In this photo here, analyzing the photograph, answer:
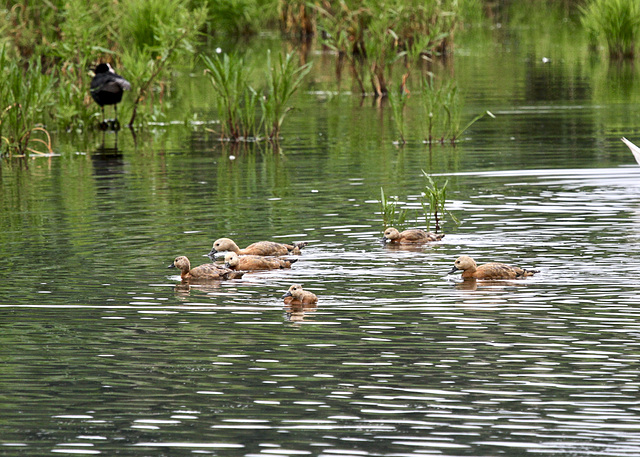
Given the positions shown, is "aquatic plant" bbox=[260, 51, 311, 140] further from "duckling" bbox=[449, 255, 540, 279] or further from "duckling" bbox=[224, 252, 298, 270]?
"duckling" bbox=[449, 255, 540, 279]

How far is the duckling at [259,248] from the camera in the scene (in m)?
10.3

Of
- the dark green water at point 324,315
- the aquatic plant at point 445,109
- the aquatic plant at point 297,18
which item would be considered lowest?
the dark green water at point 324,315

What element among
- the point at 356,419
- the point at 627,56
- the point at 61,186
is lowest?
the point at 356,419

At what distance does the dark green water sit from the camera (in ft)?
19.7

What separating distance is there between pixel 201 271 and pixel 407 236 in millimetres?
2073

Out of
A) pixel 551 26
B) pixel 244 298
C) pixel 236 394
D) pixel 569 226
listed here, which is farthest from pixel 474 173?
pixel 551 26

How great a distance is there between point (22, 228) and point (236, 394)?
20.6 feet

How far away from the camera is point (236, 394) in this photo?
6562 millimetres

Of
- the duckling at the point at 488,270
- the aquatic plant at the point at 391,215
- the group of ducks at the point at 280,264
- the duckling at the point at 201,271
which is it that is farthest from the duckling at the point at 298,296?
the aquatic plant at the point at 391,215

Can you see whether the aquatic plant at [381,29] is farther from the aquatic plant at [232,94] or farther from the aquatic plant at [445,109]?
the aquatic plant at [232,94]

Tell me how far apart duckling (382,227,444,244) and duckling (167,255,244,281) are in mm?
1658

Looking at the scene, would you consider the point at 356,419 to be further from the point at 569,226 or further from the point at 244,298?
the point at 569,226

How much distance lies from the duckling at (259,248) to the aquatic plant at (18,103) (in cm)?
753

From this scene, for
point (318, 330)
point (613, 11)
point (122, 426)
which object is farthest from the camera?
point (613, 11)
